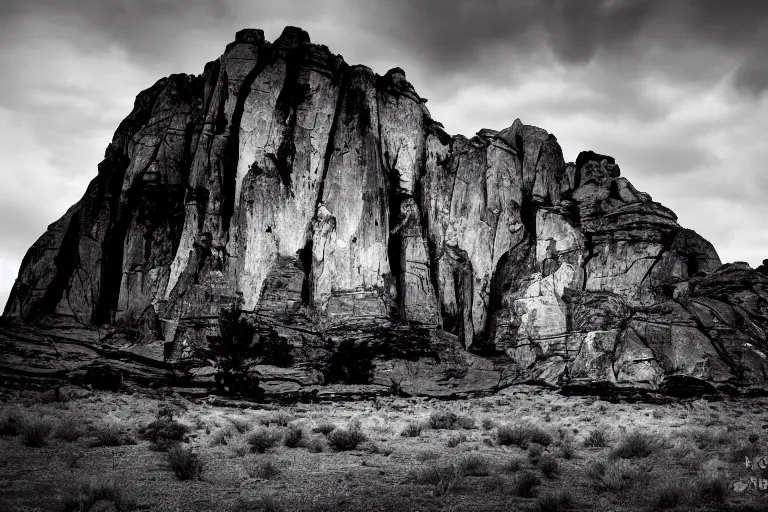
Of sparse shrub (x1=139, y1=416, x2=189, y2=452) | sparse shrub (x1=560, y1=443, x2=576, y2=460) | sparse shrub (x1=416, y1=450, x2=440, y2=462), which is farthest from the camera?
sparse shrub (x1=139, y1=416, x2=189, y2=452)

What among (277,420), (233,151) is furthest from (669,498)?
(233,151)

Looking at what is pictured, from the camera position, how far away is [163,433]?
2289 centimetres

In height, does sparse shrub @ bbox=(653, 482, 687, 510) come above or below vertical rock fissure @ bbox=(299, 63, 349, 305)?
below

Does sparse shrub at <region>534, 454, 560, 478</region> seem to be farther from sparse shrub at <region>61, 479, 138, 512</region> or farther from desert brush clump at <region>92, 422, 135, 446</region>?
desert brush clump at <region>92, 422, 135, 446</region>

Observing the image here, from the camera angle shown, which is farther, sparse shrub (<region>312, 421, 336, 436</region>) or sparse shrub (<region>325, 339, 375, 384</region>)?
sparse shrub (<region>325, 339, 375, 384</region>)

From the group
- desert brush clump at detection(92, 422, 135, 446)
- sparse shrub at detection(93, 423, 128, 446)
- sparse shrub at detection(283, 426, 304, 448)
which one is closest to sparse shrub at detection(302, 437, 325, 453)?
sparse shrub at detection(283, 426, 304, 448)

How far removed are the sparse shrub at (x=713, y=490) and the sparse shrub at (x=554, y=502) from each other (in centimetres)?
334

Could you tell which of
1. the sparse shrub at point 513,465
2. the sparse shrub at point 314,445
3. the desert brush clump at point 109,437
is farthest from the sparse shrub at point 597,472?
the desert brush clump at point 109,437

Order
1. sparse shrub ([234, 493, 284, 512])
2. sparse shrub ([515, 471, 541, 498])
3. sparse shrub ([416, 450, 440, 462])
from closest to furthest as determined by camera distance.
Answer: sparse shrub ([234, 493, 284, 512]) → sparse shrub ([515, 471, 541, 498]) → sparse shrub ([416, 450, 440, 462])

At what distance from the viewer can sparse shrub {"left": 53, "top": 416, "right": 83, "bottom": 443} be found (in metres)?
21.2

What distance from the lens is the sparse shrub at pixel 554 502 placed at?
14.4 m

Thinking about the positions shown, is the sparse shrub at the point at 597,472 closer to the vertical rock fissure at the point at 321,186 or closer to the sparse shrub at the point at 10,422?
the sparse shrub at the point at 10,422

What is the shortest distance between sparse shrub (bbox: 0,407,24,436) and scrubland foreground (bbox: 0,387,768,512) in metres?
0.05

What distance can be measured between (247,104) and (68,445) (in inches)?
1373
